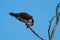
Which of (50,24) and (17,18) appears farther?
(50,24)

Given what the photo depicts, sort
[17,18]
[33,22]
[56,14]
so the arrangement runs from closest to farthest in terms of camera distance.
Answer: [17,18], [56,14], [33,22]

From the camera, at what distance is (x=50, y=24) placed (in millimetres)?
2459

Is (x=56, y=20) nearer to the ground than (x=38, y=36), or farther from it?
farther from it

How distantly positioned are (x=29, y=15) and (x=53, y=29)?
36cm

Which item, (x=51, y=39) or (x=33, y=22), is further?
(x=33, y=22)

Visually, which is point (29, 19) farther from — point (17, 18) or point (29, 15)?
point (17, 18)

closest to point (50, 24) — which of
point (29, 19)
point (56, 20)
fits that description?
point (56, 20)

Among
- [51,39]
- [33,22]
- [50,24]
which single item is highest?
[33,22]

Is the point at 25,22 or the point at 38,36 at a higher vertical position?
the point at 25,22

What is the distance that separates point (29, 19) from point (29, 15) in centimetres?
9

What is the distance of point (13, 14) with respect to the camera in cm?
228

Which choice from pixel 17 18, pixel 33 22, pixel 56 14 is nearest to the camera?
pixel 17 18

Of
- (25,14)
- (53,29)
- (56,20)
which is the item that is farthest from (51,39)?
(25,14)

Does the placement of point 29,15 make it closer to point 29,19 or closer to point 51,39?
point 29,19
